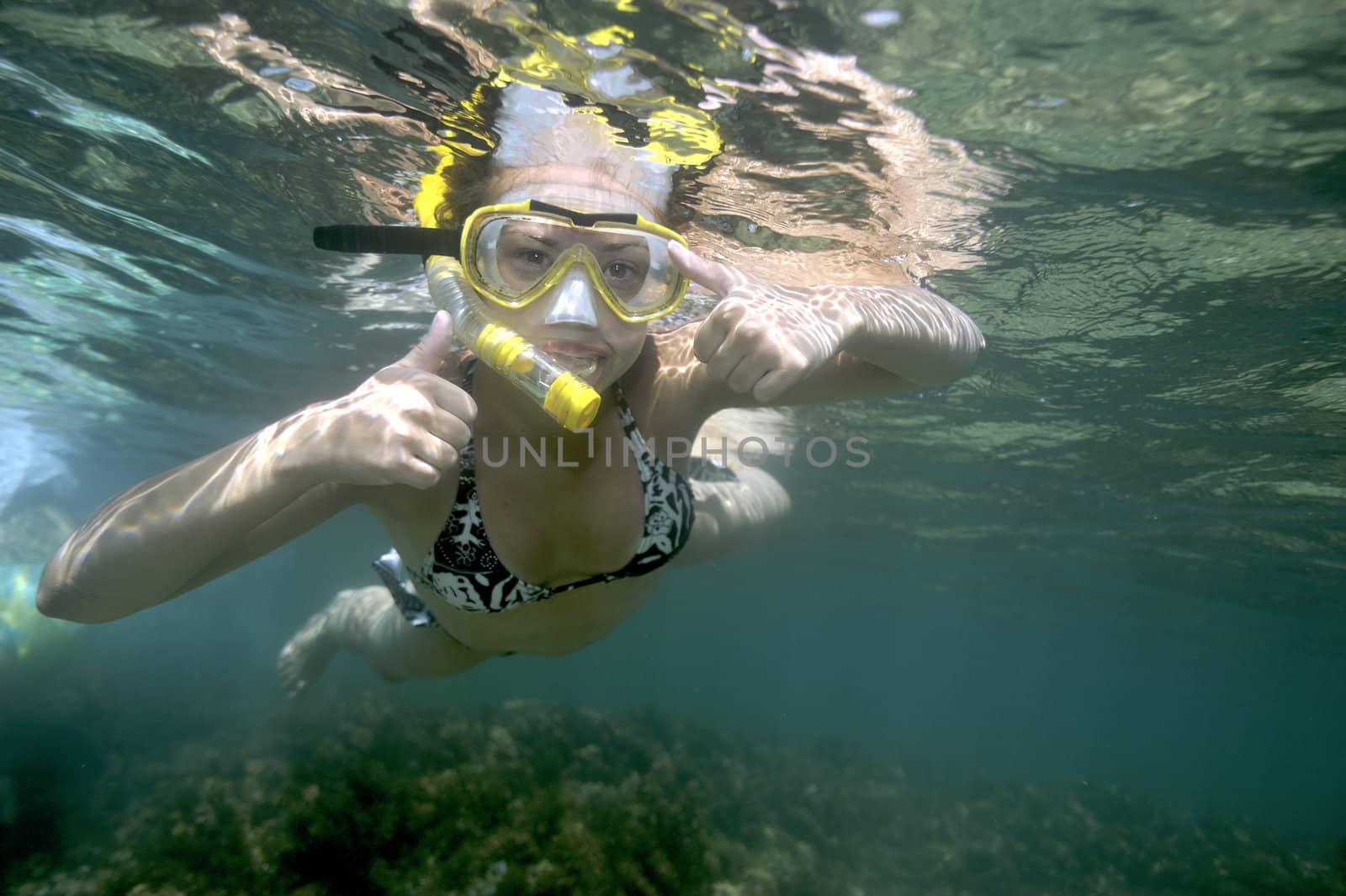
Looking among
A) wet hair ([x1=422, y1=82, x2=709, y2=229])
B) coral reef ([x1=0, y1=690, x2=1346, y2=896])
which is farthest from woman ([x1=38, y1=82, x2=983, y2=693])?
coral reef ([x1=0, y1=690, x2=1346, y2=896])

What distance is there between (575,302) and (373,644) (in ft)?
19.5

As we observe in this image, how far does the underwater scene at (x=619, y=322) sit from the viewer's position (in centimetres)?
400

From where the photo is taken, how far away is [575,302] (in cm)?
317

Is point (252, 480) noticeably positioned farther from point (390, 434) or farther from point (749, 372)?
point (749, 372)

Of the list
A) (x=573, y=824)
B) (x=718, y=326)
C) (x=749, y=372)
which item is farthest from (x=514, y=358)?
(x=573, y=824)

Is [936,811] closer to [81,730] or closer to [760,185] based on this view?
[760,185]

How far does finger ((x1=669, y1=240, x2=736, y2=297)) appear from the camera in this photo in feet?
9.27

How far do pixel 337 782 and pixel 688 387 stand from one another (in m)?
5.86

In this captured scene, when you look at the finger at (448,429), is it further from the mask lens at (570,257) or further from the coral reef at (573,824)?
the coral reef at (573,824)

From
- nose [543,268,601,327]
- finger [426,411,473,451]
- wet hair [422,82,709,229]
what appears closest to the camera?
finger [426,411,473,451]

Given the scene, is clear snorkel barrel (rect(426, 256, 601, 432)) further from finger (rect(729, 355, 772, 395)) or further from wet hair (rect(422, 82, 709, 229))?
wet hair (rect(422, 82, 709, 229))

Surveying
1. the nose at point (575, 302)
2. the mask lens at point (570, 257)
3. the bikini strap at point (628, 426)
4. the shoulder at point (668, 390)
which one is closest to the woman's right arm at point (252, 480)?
the nose at point (575, 302)

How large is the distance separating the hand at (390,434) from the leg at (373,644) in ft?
12.6

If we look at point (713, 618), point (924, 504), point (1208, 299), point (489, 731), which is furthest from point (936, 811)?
point (713, 618)
